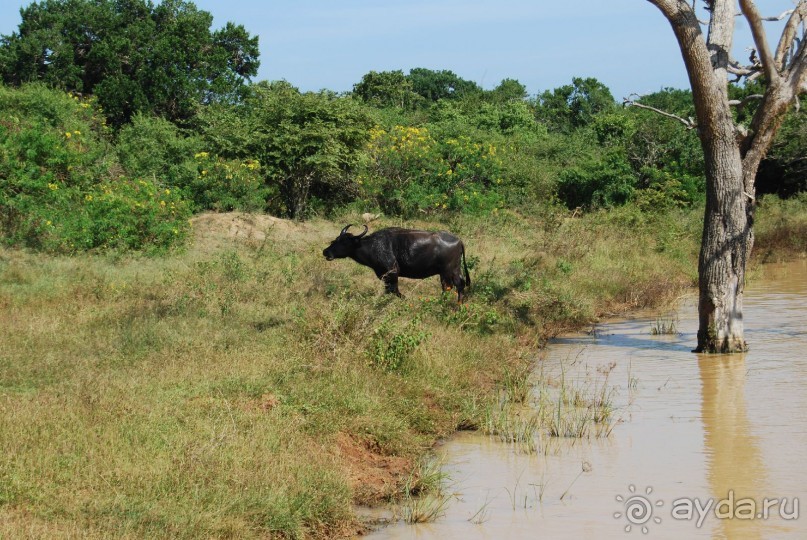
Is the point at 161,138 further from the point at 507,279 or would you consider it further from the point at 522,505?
the point at 522,505

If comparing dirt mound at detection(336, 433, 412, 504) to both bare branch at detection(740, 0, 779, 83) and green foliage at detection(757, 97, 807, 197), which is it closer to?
bare branch at detection(740, 0, 779, 83)

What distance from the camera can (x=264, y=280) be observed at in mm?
11539

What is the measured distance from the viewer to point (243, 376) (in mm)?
7227

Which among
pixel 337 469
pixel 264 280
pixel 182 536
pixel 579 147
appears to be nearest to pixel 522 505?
pixel 337 469

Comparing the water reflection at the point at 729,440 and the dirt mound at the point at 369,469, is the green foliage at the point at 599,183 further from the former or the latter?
the dirt mound at the point at 369,469

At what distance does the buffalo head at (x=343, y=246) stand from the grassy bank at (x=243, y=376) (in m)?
0.28

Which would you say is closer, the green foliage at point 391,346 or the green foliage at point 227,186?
the green foliage at point 391,346

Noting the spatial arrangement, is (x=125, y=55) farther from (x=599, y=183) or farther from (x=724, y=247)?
(x=724, y=247)

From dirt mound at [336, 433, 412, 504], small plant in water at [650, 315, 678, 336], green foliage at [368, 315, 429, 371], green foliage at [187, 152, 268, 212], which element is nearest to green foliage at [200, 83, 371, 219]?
green foliage at [187, 152, 268, 212]

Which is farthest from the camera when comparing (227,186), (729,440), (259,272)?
(227,186)

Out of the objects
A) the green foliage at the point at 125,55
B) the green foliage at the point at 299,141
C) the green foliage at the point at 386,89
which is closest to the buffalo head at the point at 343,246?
the green foliage at the point at 299,141

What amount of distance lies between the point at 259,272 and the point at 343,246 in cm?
122

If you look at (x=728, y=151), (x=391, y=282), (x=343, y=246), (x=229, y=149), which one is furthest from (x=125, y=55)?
(x=728, y=151)

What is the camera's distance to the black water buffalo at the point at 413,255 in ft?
38.9
